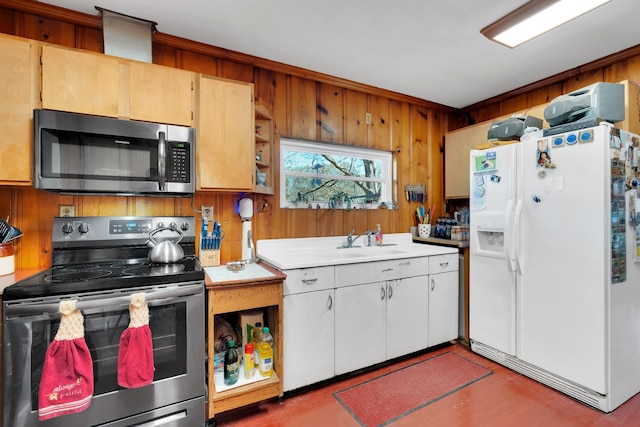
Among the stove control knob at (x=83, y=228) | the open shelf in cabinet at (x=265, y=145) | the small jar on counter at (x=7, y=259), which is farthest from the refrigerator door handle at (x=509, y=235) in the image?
the small jar on counter at (x=7, y=259)

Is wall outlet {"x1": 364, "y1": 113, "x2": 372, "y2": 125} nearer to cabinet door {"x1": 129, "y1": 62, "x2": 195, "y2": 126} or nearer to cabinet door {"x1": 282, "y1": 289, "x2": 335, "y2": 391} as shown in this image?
cabinet door {"x1": 129, "y1": 62, "x2": 195, "y2": 126}

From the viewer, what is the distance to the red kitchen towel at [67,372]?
1.25m

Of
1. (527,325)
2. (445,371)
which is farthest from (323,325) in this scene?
(527,325)

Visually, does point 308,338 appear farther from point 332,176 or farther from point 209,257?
point 332,176

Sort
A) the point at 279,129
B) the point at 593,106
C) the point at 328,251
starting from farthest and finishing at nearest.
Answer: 1. the point at 328,251
2. the point at 279,129
3. the point at 593,106

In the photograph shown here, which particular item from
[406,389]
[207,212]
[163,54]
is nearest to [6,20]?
[163,54]

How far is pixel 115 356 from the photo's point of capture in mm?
1417

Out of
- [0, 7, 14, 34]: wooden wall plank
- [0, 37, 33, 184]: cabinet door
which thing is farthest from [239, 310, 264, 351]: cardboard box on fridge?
[0, 7, 14, 34]: wooden wall plank

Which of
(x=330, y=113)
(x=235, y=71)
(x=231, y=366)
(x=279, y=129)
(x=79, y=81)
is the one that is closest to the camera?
(x=79, y=81)

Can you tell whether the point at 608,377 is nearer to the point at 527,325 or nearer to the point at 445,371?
the point at 527,325

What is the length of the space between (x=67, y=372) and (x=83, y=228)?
0.85 m

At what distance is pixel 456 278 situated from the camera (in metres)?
2.66

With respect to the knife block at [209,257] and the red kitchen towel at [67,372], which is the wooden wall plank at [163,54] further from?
the red kitchen towel at [67,372]

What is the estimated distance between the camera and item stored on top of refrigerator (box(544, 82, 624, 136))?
187 cm
